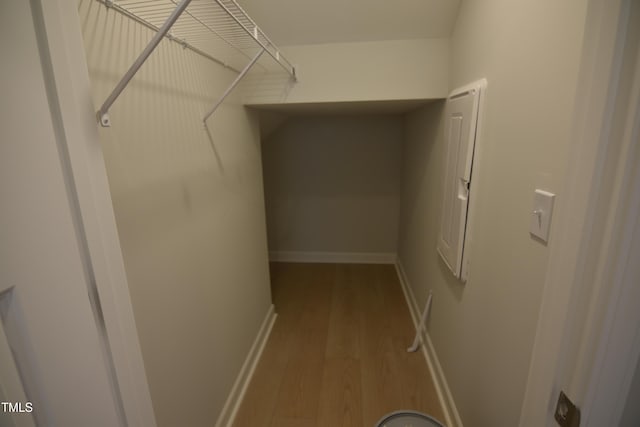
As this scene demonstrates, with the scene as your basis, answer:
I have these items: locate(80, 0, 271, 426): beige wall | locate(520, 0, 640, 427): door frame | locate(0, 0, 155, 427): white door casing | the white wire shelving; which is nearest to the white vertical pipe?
locate(80, 0, 271, 426): beige wall

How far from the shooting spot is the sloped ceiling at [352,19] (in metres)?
1.44

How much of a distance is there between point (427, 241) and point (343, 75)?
1160mm

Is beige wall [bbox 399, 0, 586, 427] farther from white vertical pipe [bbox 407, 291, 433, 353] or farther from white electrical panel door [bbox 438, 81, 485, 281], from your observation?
white vertical pipe [bbox 407, 291, 433, 353]

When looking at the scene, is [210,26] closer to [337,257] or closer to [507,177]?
[507,177]

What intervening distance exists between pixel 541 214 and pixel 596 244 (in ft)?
1.23

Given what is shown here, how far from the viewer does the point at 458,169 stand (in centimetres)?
136

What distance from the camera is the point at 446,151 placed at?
61.6 inches

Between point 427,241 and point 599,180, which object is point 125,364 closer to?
point 599,180

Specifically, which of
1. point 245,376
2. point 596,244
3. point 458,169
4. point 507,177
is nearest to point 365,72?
point 458,169

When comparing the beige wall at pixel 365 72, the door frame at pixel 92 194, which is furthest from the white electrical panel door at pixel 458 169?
the door frame at pixel 92 194

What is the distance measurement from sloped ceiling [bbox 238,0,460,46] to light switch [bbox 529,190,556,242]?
43.3 inches

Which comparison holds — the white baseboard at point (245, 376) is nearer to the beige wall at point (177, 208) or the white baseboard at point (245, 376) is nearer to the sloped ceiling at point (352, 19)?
the beige wall at point (177, 208)

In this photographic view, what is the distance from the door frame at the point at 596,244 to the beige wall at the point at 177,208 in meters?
0.95

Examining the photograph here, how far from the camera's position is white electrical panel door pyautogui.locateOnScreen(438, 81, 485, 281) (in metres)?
1.23
